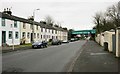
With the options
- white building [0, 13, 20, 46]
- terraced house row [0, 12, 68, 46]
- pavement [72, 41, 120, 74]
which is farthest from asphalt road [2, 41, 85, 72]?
white building [0, 13, 20, 46]

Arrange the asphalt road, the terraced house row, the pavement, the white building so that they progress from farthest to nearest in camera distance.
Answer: the terraced house row → the white building → the asphalt road → the pavement

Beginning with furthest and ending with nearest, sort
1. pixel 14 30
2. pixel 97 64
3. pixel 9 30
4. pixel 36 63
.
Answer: pixel 14 30
pixel 9 30
pixel 36 63
pixel 97 64

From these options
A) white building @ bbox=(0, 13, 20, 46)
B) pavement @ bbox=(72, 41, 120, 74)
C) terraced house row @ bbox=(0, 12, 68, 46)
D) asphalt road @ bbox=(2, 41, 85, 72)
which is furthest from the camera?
terraced house row @ bbox=(0, 12, 68, 46)

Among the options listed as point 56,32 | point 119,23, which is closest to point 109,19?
point 119,23

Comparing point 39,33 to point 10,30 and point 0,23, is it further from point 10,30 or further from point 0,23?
point 0,23

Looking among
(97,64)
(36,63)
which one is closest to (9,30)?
(36,63)

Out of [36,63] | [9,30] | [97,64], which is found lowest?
[36,63]

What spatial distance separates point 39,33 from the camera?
225 feet

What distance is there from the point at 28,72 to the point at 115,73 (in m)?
3.98

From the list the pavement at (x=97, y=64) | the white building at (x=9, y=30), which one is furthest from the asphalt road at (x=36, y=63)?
the white building at (x=9, y=30)

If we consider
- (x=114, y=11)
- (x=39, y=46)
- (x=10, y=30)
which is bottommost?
(x=39, y=46)

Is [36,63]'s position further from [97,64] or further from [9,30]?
[9,30]

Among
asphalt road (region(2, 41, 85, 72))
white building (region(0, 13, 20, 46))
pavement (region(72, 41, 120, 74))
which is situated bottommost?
asphalt road (region(2, 41, 85, 72))

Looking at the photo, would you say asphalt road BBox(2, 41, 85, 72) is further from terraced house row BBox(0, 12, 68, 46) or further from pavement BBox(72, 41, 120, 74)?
terraced house row BBox(0, 12, 68, 46)
